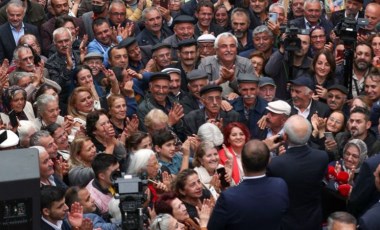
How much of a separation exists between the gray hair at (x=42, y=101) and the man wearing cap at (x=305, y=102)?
2379 millimetres

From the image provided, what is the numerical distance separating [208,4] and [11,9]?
2228mm

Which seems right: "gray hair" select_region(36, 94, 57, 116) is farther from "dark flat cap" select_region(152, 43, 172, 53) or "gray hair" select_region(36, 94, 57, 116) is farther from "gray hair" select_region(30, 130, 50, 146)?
"dark flat cap" select_region(152, 43, 172, 53)

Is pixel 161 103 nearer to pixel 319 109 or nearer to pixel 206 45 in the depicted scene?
pixel 206 45

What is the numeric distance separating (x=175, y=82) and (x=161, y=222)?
348cm

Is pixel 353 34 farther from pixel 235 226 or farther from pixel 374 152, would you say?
pixel 235 226

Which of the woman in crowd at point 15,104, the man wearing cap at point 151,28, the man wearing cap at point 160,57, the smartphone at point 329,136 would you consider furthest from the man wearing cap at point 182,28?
the woman in crowd at point 15,104

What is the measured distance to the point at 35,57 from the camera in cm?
1036

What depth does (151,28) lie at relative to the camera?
1196 centimetres

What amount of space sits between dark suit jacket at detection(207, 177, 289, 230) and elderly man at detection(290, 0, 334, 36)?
5555mm

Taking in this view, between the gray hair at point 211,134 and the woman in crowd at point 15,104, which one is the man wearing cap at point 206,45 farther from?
the woman in crowd at point 15,104

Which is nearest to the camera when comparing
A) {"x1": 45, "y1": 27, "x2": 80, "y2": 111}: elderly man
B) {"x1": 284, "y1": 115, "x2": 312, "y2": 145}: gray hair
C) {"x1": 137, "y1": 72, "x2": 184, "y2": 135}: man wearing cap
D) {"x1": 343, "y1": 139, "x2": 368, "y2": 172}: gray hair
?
{"x1": 284, "y1": 115, "x2": 312, "y2": 145}: gray hair

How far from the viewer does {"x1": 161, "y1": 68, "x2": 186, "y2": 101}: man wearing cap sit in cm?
1032

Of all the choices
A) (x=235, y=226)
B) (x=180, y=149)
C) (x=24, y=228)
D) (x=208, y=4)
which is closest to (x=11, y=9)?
(x=208, y=4)

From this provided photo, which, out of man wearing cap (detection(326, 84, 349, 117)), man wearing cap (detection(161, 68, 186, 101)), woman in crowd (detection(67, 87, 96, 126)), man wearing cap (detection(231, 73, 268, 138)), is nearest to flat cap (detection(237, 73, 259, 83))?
man wearing cap (detection(231, 73, 268, 138))
